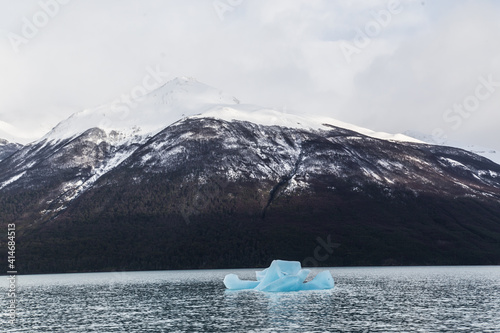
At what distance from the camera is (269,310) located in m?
81.6

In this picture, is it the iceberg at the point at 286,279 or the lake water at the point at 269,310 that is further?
the iceberg at the point at 286,279

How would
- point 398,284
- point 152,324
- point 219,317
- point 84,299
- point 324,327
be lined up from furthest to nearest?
1. point 398,284
2. point 84,299
3. point 219,317
4. point 152,324
5. point 324,327

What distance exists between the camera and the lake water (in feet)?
217

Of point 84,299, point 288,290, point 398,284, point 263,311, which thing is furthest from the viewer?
point 398,284

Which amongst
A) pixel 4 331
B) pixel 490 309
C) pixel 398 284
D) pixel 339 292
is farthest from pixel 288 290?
pixel 4 331

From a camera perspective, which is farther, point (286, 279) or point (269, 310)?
point (286, 279)

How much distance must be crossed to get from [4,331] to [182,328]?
2061cm

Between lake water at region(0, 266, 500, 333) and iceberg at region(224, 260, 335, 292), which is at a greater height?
iceberg at region(224, 260, 335, 292)

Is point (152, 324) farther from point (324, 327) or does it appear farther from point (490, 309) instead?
point (490, 309)

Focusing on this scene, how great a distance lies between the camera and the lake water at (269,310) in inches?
2608

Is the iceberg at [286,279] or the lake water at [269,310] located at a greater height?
the iceberg at [286,279]

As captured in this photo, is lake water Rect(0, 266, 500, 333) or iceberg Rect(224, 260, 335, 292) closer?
lake water Rect(0, 266, 500, 333)

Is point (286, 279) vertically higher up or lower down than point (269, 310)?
higher up

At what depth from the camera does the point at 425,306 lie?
8281 cm
